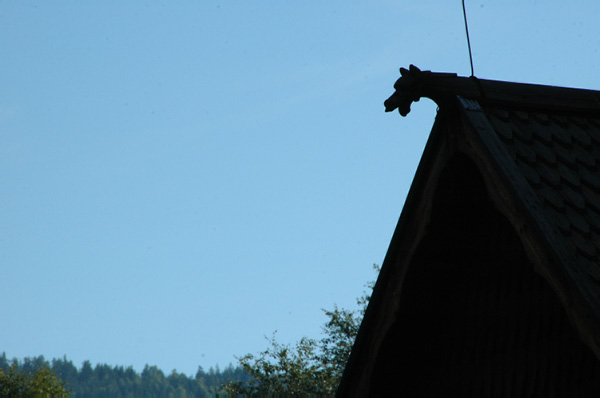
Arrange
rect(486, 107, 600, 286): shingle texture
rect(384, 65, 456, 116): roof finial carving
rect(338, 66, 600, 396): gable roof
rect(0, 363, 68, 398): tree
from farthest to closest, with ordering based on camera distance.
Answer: rect(0, 363, 68, 398): tree, rect(384, 65, 456, 116): roof finial carving, rect(486, 107, 600, 286): shingle texture, rect(338, 66, 600, 396): gable roof

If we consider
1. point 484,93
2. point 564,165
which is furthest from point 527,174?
point 484,93

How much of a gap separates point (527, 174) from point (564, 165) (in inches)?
13.2

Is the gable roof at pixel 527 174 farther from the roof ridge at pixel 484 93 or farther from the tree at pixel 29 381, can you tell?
the tree at pixel 29 381

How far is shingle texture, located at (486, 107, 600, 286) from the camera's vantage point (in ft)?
10.0

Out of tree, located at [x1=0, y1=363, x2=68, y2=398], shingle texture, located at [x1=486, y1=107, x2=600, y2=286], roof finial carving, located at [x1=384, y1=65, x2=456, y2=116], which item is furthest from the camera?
tree, located at [x1=0, y1=363, x2=68, y2=398]

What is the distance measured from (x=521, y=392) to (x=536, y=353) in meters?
0.23

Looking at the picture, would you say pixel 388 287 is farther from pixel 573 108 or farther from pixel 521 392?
pixel 573 108

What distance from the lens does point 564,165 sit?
11.7 feet

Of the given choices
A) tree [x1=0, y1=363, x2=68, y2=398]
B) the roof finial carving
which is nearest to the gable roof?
the roof finial carving

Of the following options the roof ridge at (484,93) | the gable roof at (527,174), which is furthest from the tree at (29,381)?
the roof ridge at (484,93)

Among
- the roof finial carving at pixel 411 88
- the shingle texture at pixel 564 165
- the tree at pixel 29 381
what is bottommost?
the shingle texture at pixel 564 165

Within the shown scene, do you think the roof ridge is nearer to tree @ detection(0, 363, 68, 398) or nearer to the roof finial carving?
the roof finial carving

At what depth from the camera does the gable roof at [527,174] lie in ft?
9.36

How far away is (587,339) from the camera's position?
2.64 meters
